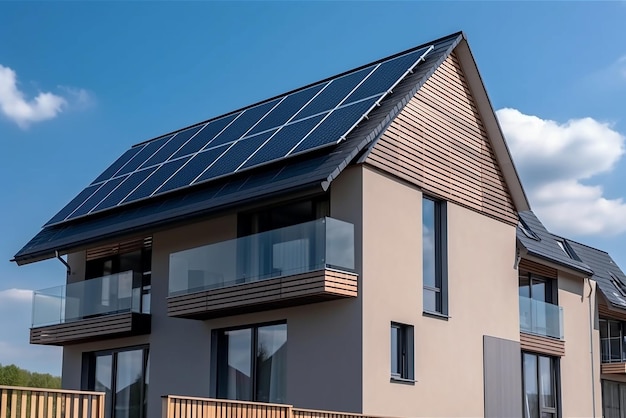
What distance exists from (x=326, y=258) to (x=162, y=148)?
28.3ft

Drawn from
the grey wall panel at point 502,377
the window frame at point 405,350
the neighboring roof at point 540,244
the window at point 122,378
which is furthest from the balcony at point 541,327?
the window at point 122,378

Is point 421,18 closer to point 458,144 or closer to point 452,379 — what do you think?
point 458,144

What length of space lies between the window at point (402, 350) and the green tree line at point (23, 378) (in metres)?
27.0

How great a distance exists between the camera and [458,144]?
19391 millimetres

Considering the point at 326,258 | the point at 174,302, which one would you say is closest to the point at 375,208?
the point at 326,258

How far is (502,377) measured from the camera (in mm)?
19562

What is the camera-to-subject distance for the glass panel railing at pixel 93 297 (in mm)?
19875

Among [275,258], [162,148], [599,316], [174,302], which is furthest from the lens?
[599,316]

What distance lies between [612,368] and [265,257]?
1270 cm

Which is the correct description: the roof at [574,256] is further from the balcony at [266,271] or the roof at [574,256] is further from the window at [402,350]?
the balcony at [266,271]

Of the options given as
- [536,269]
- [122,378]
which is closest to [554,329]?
[536,269]

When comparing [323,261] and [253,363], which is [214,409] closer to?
[323,261]

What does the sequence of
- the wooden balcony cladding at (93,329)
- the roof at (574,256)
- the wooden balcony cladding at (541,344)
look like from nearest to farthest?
the wooden balcony cladding at (93,329) → the wooden balcony cladding at (541,344) → the roof at (574,256)

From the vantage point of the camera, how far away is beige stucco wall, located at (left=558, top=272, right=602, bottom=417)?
23.0m
